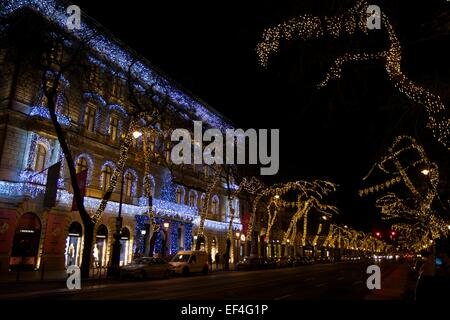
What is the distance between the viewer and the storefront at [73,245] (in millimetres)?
30344

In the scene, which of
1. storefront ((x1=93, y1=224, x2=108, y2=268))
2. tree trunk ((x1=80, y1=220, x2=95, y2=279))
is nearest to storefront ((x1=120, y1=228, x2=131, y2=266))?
storefront ((x1=93, y1=224, x2=108, y2=268))

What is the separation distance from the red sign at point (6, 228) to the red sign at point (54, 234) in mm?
2748

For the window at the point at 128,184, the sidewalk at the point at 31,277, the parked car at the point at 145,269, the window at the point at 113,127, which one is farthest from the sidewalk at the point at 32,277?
the window at the point at 113,127

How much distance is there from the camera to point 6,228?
2584 centimetres

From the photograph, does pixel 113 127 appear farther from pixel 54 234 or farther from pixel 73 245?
pixel 54 234

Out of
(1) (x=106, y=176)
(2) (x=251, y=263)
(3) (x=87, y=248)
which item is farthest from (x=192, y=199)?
(3) (x=87, y=248)

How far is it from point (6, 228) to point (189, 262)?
12.8m

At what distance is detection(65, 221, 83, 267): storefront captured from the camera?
3034 cm

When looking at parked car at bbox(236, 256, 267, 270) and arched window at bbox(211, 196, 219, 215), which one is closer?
parked car at bbox(236, 256, 267, 270)

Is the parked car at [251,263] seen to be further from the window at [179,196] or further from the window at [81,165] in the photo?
the window at [81,165]

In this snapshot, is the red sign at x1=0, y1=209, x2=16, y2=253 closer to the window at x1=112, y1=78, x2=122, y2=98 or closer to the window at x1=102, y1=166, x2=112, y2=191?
the window at x1=102, y1=166, x2=112, y2=191

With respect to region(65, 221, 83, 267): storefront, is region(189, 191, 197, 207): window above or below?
above

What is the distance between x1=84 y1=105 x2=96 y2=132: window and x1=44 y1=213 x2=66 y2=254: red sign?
25.7 feet
